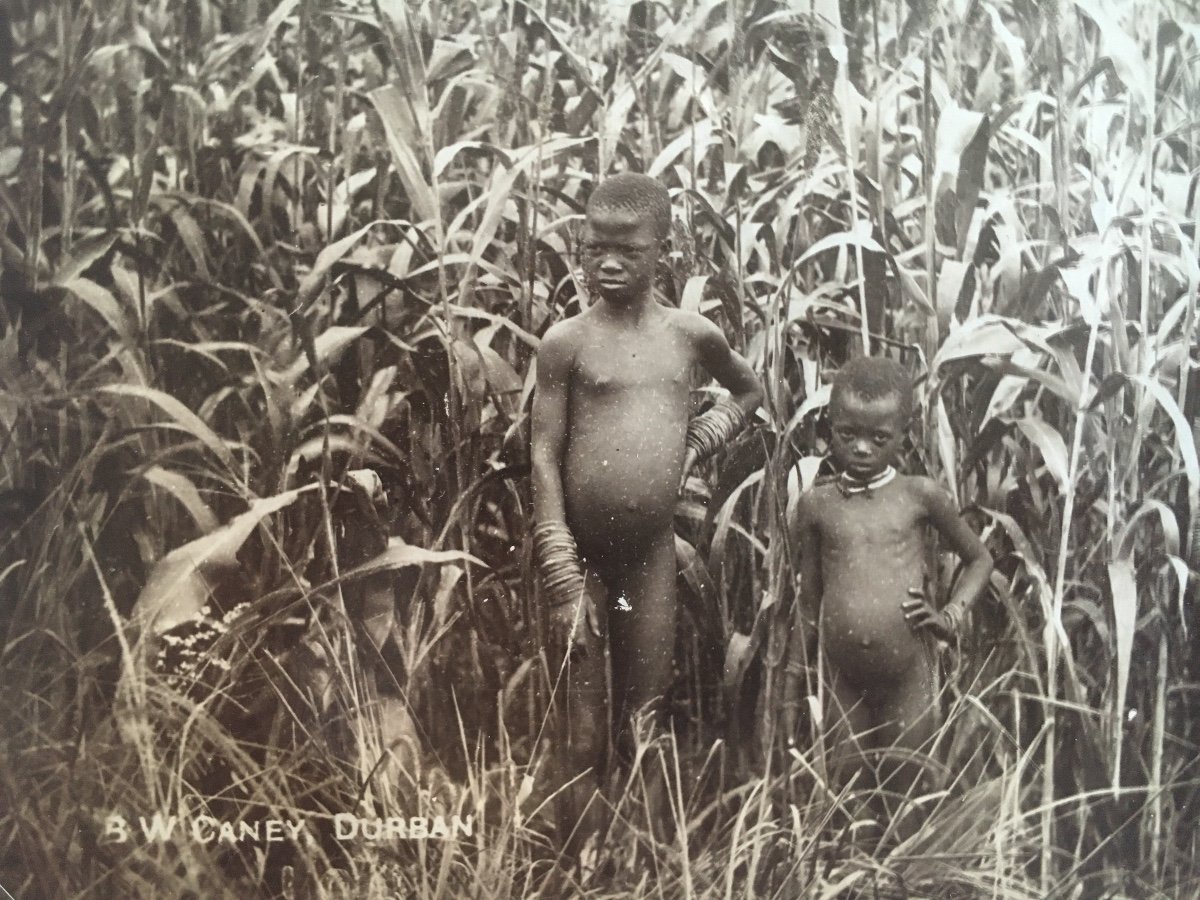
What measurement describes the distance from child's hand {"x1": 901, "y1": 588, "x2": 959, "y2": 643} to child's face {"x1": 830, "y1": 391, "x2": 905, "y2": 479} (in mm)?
188

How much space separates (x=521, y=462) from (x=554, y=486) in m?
0.07

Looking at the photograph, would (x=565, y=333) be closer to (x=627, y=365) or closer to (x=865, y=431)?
(x=627, y=365)

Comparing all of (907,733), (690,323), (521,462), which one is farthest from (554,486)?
(907,733)

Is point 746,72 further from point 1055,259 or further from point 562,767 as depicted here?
point 562,767

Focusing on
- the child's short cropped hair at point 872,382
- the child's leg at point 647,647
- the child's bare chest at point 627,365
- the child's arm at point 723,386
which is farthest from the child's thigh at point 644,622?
the child's short cropped hair at point 872,382

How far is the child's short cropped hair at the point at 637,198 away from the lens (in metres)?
1.34

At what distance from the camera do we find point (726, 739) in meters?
1.44

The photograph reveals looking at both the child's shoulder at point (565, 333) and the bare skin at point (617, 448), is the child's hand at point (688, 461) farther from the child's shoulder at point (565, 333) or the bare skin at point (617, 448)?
the child's shoulder at point (565, 333)

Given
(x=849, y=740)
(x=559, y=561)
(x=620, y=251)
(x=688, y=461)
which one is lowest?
(x=849, y=740)

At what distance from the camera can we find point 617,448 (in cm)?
135

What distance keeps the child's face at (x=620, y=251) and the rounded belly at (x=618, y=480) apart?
0.61 feet

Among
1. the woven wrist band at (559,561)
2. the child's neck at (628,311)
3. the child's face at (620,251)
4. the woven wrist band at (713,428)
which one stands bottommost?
the woven wrist band at (559,561)

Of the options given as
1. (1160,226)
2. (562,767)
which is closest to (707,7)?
(1160,226)

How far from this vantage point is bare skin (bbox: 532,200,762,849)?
4.43ft
